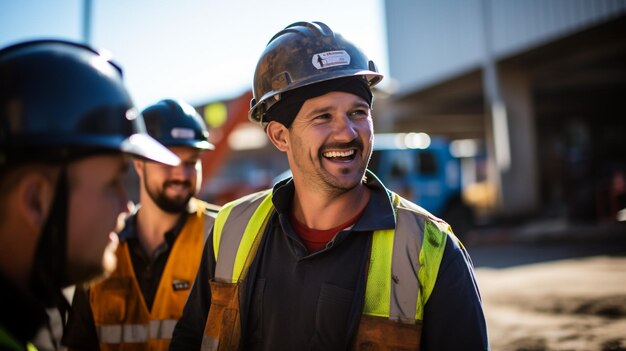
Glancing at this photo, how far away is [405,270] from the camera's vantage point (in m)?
1.91

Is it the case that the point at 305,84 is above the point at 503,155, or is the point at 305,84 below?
below

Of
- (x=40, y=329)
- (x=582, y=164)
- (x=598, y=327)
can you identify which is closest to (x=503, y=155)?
(x=582, y=164)

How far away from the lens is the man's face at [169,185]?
3.15m

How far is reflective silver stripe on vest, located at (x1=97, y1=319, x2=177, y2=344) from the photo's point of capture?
104 inches

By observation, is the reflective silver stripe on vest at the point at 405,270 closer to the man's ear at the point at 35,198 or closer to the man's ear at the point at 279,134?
the man's ear at the point at 279,134

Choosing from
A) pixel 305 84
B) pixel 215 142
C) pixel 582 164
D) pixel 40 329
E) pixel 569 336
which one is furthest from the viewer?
pixel 582 164

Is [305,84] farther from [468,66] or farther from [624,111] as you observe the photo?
[624,111]

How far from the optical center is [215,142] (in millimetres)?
9273

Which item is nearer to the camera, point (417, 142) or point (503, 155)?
point (417, 142)

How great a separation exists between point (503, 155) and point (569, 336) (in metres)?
10.9

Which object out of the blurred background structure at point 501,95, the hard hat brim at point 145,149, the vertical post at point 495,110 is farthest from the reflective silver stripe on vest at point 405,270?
the vertical post at point 495,110

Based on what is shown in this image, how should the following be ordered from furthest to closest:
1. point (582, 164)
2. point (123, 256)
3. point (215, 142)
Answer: point (582, 164) < point (215, 142) < point (123, 256)

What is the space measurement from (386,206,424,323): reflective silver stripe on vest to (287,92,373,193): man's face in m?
0.37

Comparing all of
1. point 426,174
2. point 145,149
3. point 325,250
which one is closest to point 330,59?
point 325,250
